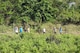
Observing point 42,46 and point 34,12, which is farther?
point 34,12

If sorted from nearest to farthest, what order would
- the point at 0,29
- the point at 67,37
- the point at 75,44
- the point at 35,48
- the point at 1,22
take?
the point at 35,48 → the point at 75,44 → the point at 67,37 → the point at 0,29 → the point at 1,22

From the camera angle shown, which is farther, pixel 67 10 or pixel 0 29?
pixel 67 10

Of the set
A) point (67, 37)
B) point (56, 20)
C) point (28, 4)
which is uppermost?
point (67, 37)

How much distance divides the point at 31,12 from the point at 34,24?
4.22 feet

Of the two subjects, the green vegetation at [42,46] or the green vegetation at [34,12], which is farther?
the green vegetation at [34,12]

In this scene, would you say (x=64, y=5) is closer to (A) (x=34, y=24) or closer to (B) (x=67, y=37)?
(A) (x=34, y=24)

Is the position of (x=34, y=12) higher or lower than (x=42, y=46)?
lower

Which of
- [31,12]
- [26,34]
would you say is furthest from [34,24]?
[26,34]

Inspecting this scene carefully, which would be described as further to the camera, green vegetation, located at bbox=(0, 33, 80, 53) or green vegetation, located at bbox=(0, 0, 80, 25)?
green vegetation, located at bbox=(0, 0, 80, 25)

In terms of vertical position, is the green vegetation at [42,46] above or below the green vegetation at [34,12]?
above

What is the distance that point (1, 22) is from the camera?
1061 inches

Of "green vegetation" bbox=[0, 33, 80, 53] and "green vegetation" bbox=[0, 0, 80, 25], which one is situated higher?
"green vegetation" bbox=[0, 33, 80, 53]

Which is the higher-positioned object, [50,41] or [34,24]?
[50,41]

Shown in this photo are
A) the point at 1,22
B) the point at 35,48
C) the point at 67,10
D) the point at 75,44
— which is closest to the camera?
the point at 35,48
